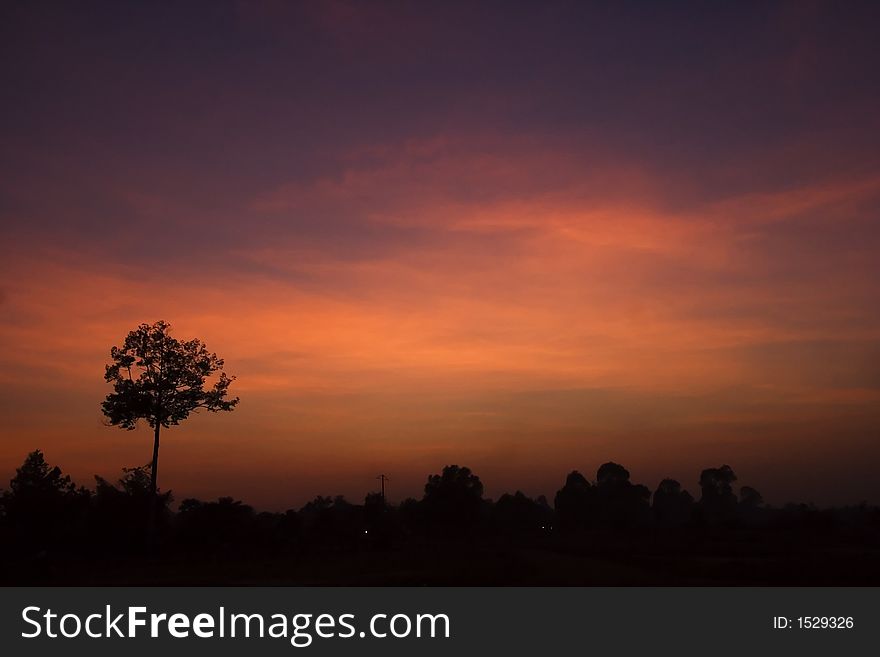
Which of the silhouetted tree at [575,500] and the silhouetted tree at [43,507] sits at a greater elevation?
the silhouetted tree at [43,507]

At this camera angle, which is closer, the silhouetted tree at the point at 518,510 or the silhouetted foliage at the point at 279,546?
the silhouetted foliage at the point at 279,546

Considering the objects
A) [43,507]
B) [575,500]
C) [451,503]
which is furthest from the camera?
[575,500]

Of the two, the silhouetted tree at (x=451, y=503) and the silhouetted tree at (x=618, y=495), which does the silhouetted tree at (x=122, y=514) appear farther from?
the silhouetted tree at (x=618, y=495)

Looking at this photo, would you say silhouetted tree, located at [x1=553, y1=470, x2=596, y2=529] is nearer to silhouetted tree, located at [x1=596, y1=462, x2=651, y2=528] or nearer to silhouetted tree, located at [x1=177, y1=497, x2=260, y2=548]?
silhouetted tree, located at [x1=596, y1=462, x2=651, y2=528]

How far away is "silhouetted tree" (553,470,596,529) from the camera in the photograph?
157 metres

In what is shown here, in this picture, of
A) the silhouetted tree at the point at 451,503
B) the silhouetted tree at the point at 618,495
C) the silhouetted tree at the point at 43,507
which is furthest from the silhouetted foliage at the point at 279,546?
the silhouetted tree at the point at 618,495

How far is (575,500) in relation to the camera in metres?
160

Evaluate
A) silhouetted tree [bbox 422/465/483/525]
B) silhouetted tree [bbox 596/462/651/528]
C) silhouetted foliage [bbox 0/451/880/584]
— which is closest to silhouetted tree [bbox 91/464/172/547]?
silhouetted foliage [bbox 0/451/880/584]

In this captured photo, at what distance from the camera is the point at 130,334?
155ft

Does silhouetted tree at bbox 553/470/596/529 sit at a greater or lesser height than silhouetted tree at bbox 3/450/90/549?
lesser

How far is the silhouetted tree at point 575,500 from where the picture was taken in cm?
15725

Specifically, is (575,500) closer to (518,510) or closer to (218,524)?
(518,510)

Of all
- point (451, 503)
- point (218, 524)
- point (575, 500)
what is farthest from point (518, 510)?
point (218, 524)
